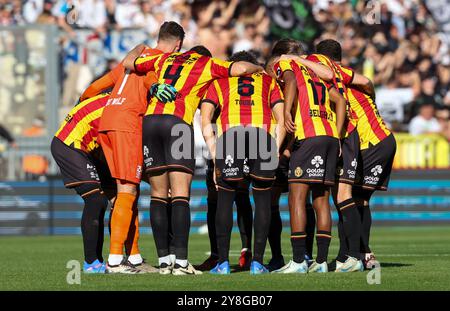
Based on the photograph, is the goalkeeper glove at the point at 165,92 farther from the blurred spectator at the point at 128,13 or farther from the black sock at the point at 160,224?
the blurred spectator at the point at 128,13

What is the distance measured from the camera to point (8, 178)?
68.7ft

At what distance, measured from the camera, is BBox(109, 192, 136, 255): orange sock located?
11109 millimetres

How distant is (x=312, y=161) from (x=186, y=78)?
1.53m

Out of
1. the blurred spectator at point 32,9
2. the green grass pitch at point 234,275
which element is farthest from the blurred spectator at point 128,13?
the green grass pitch at point 234,275

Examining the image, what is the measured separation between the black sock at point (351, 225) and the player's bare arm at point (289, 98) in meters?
1.16

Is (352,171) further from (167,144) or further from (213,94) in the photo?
(167,144)

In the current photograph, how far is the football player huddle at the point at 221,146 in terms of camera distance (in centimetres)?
1084

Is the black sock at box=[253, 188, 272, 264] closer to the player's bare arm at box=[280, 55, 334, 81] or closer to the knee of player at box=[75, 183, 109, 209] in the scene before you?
the player's bare arm at box=[280, 55, 334, 81]

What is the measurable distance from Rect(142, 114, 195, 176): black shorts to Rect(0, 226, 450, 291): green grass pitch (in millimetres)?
1107

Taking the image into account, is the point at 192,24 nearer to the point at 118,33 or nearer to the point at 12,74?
the point at 118,33

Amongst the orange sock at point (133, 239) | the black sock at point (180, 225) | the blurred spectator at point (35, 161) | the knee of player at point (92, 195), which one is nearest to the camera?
the black sock at point (180, 225)

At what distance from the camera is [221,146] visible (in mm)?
10953

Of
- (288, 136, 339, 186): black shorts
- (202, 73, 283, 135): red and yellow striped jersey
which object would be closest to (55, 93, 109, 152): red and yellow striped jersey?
(202, 73, 283, 135): red and yellow striped jersey

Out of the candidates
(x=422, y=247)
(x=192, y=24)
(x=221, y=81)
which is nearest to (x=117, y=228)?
(x=221, y=81)
